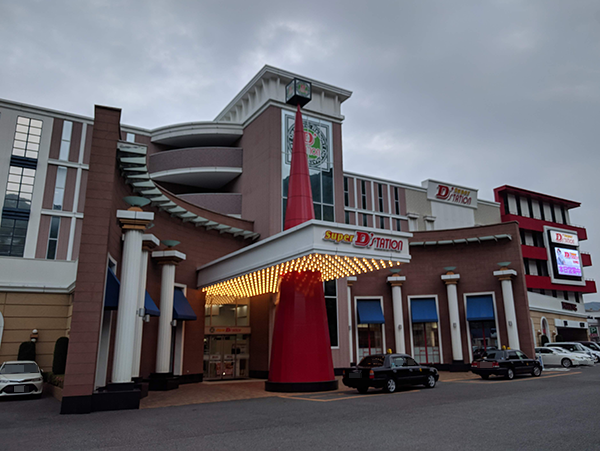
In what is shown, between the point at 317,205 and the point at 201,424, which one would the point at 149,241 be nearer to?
the point at 201,424

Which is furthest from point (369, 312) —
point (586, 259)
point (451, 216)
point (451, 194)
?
point (586, 259)

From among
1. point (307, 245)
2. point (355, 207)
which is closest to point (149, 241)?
point (307, 245)

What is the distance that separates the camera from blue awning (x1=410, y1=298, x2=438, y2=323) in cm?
2995

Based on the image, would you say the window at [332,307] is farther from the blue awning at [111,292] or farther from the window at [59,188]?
the window at [59,188]

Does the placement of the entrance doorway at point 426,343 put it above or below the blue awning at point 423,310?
below

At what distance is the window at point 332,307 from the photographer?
27.0 metres

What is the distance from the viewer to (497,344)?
28375mm

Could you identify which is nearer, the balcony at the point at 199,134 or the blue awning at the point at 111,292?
the blue awning at the point at 111,292

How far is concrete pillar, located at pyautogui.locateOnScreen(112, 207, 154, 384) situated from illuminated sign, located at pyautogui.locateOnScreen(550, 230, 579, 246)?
50682 millimetres

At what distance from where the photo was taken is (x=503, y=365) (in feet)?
69.6

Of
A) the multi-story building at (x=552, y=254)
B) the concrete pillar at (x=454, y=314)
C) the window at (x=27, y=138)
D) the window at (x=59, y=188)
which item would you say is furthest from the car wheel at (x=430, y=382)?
the multi-story building at (x=552, y=254)

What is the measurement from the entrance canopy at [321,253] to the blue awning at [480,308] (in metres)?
13.6

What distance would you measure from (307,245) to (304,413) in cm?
576

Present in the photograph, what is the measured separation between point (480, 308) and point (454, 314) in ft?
5.68
